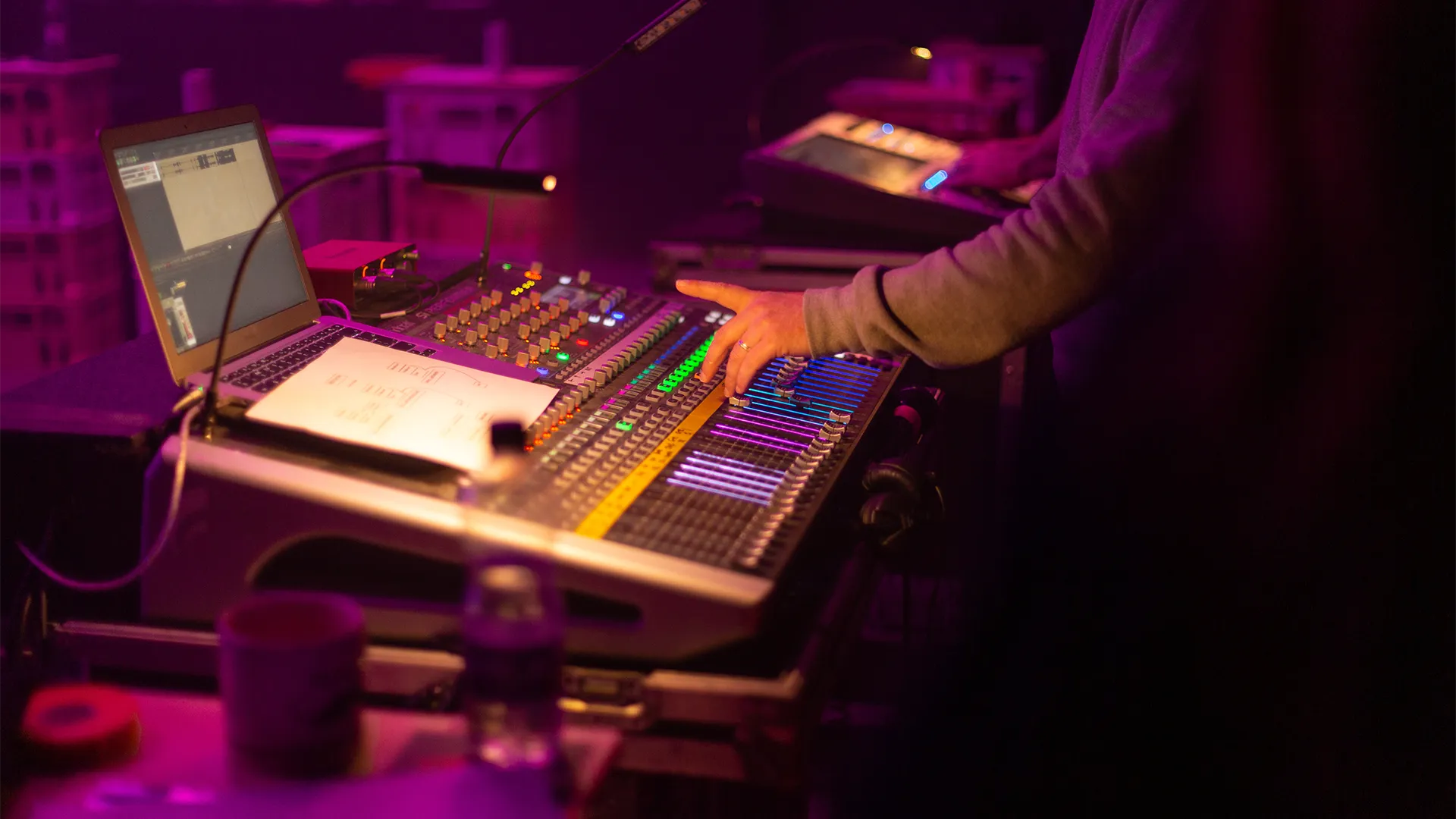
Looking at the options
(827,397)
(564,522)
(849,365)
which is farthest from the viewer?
(849,365)

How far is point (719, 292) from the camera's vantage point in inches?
61.1

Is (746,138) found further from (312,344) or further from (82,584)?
(82,584)

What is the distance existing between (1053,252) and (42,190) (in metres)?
3.87

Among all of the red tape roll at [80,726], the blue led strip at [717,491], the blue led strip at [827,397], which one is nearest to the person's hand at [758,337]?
the blue led strip at [827,397]

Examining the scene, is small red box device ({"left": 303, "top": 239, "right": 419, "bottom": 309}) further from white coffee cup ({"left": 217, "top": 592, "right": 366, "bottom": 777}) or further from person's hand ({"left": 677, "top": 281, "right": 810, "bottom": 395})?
white coffee cup ({"left": 217, "top": 592, "right": 366, "bottom": 777})

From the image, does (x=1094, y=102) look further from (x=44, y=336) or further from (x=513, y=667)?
(x=44, y=336)

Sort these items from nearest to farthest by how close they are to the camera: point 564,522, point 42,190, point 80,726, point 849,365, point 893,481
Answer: point 80,726
point 564,522
point 893,481
point 849,365
point 42,190

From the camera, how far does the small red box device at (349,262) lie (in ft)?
5.36

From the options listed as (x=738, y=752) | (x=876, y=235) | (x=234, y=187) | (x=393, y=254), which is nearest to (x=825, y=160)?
(x=876, y=235)

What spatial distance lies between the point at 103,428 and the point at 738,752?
0.72m

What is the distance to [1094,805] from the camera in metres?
1.65

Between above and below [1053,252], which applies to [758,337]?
below

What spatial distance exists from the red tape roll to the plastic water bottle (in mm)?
258

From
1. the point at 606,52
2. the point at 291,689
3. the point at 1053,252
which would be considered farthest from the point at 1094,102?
the point at 606,52
